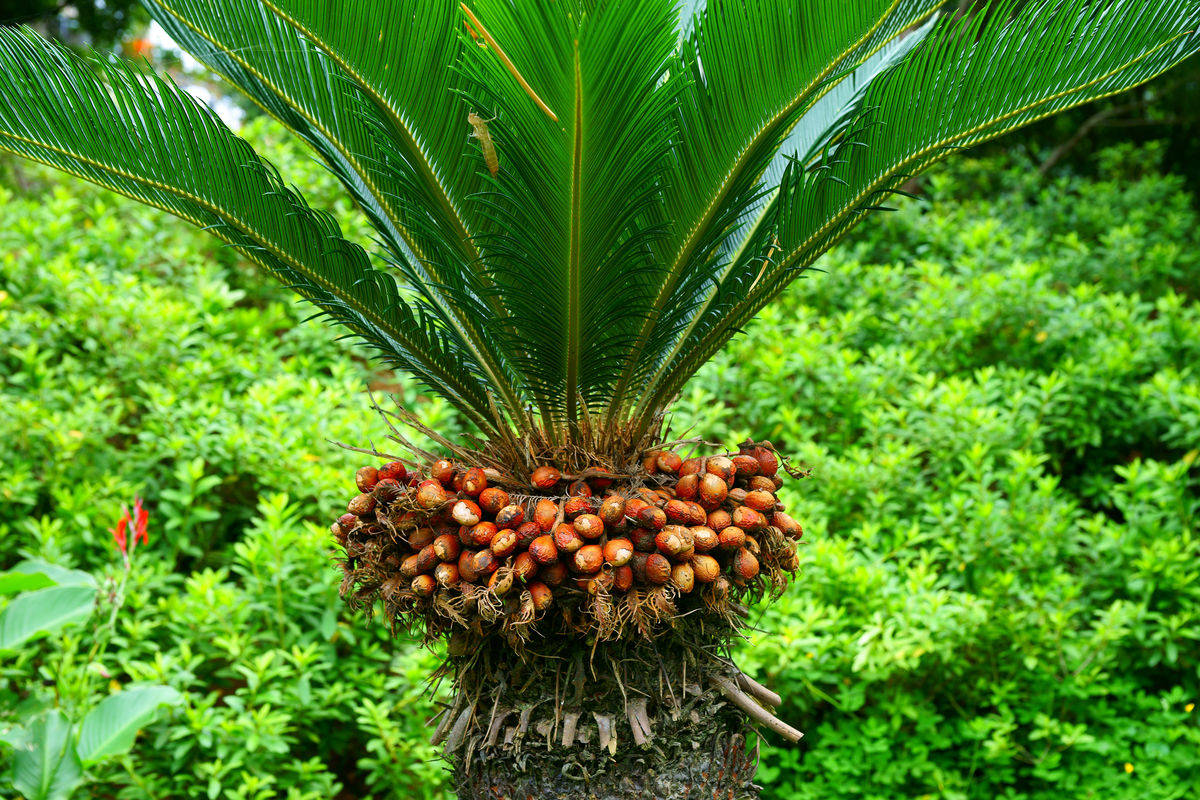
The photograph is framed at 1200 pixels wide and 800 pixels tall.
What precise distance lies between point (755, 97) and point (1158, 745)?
3.26 m

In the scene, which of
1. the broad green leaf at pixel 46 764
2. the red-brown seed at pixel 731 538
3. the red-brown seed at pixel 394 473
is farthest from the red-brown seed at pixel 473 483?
the broad green leaf at pixel 46 764

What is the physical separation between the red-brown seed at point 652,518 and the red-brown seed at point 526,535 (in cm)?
21

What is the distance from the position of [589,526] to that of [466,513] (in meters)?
0.27

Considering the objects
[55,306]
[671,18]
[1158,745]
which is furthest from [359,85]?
[55,306]

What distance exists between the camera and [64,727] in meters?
3.04

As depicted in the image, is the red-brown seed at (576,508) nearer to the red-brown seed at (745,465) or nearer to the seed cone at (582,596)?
the seed cone at (582,596)

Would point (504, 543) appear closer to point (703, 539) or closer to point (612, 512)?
point (612, 512)

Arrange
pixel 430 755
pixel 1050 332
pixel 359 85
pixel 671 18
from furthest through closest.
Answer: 1. pixel 1050 332
2. pixel 430 755
3. pixel 359 85
4. pixel 671 18

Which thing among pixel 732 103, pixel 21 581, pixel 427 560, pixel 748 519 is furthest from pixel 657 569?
pixel 21 581

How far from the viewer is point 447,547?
183 cm

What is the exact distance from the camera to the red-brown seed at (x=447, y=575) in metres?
1.80

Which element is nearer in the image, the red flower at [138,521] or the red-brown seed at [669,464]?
the red-brown seed at [669,464]

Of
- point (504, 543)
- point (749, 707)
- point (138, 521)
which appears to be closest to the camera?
point (504, 543)

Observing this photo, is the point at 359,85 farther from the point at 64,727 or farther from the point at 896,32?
the point at 64,727
